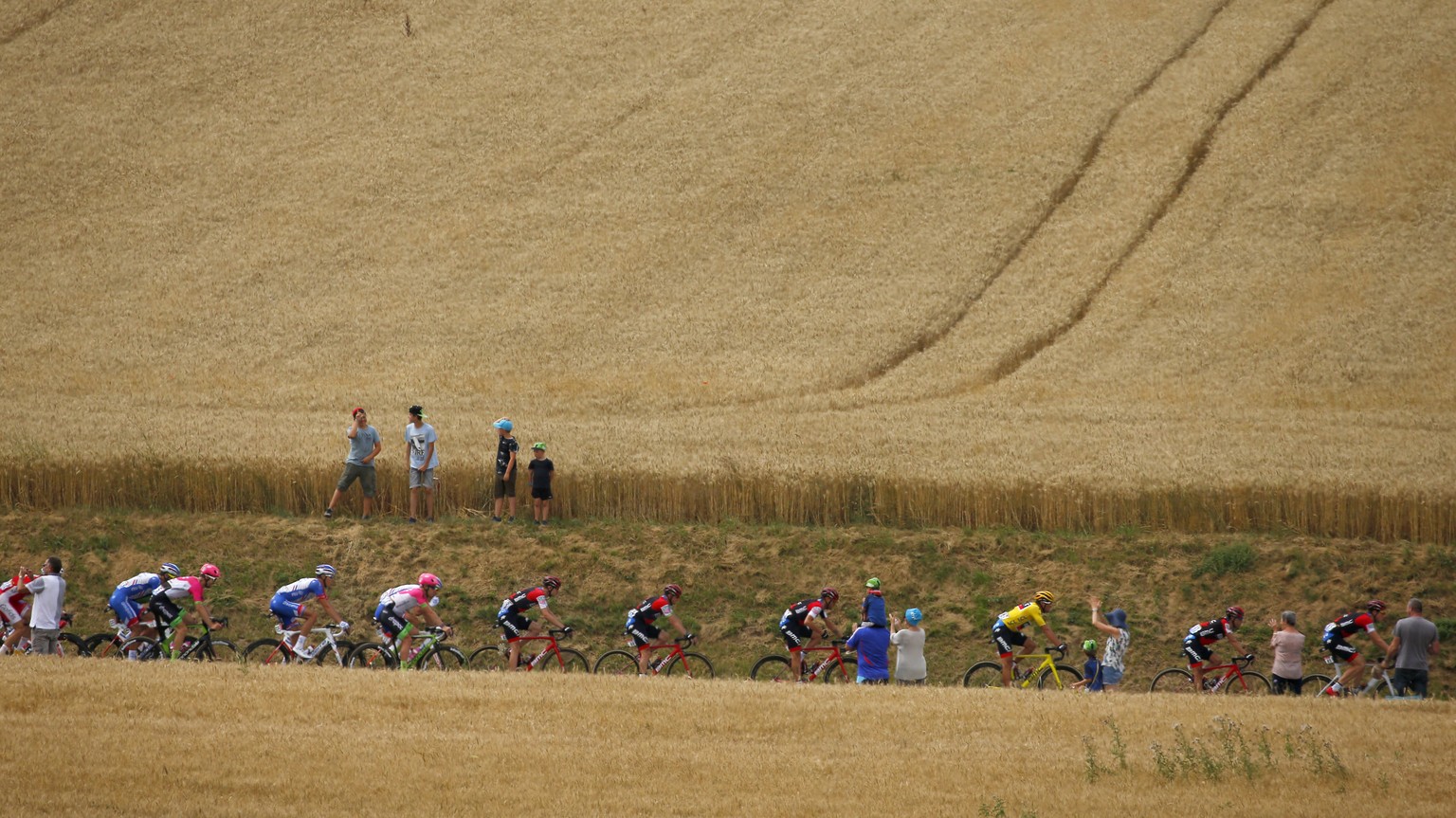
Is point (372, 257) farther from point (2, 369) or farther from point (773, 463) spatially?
point (773, 463)

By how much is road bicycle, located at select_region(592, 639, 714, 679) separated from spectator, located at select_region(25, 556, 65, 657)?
704 centimetres

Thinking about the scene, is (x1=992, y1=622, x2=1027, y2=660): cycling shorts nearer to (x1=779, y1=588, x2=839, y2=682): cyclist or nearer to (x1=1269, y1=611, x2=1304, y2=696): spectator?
(x1=779, y1=588, x2=839, y2=682): cyclist

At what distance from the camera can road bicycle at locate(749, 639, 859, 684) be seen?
18.9 metres

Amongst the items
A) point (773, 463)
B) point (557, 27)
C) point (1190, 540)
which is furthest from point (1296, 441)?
point (557, 27)

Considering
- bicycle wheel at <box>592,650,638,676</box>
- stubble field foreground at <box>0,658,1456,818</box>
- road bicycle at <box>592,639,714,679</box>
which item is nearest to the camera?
stubble field foreground at <box>0,658,1456,818</box>

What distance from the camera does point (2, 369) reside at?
1363 inches

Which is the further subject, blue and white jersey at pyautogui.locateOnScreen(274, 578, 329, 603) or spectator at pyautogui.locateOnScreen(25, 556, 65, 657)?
blue and white jersey at pyautogui.locateOnScreen(274, 578, 329, 603)

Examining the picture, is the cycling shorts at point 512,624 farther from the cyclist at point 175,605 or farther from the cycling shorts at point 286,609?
the cyclist at point 175,605

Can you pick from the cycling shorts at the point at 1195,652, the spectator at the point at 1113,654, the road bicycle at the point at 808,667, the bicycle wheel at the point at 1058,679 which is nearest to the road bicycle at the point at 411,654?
the road bicycle at the point at 808,667

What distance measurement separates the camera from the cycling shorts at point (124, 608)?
728 inches

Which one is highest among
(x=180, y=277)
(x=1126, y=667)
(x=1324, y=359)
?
(x=180, y=277)

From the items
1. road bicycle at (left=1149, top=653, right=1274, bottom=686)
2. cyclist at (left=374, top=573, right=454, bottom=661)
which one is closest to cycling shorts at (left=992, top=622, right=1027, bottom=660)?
road bicycle at (left=1149, top=653, right=1274, bottom=686)

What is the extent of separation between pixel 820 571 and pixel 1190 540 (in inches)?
229

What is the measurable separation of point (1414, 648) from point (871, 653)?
678cm
